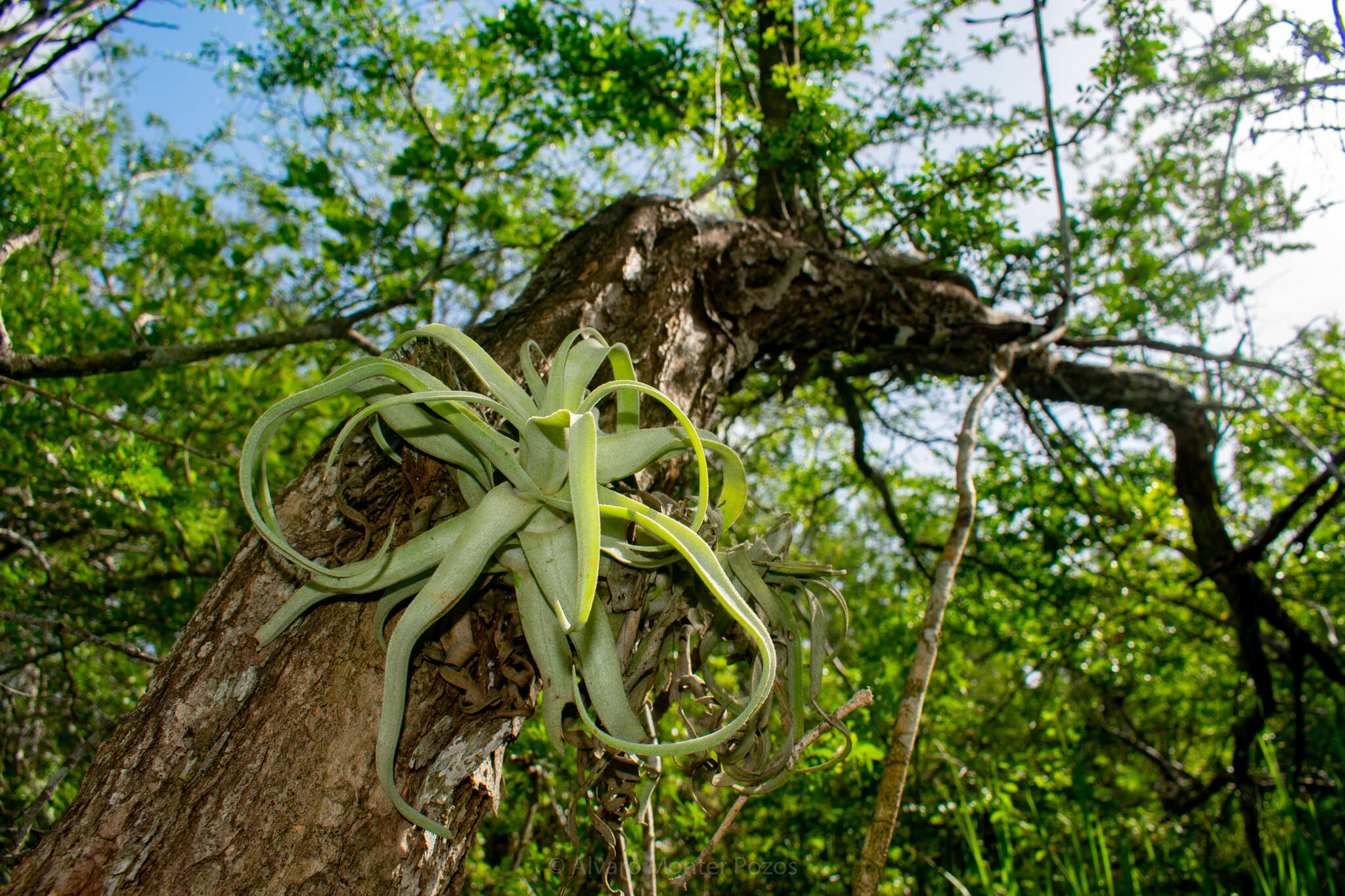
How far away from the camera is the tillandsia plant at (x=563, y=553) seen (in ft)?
2.61

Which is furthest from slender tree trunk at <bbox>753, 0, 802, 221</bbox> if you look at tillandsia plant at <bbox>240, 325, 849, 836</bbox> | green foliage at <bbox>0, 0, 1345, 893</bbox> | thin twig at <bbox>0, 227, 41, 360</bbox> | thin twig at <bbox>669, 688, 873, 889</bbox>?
thin twig at <bbox>0, 227, 41, 360</bbox>

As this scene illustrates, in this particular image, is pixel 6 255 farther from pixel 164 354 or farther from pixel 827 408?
pixel 827 408

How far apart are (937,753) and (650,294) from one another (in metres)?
2.88

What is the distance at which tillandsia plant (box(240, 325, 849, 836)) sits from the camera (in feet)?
2.61

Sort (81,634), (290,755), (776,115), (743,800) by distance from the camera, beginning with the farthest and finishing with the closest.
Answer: (776,115) < (81,634) < (743,800) < (290,755)

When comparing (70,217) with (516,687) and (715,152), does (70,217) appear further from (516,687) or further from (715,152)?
(516,687)

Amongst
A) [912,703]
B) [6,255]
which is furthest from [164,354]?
[912,703]

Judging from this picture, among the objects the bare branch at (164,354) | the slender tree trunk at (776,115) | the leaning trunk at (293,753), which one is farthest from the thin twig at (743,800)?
the slender tree trunk at (776,115)

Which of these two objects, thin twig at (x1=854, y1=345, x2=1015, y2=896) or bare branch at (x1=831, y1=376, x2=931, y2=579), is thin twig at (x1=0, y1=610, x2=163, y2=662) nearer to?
thin twig at (x1=854, y1=345, x2=1015, y2=896)

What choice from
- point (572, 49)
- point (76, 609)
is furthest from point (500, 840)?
point (572, 49)

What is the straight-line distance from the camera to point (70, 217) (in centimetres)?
322

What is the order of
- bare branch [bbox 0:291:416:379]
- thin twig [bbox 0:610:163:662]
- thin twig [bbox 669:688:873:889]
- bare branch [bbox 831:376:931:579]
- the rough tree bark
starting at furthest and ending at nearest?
bare branch [bbox 831:376:931:579]
bare branch [bbox 0:291:416:379]
thin twig [bbox 0:610:163:662]
thin twig [bbox 669:688:873:889]
the rough tree bark

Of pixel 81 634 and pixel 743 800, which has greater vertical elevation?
pixel 743 800

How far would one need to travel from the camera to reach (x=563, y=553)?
877 mm
